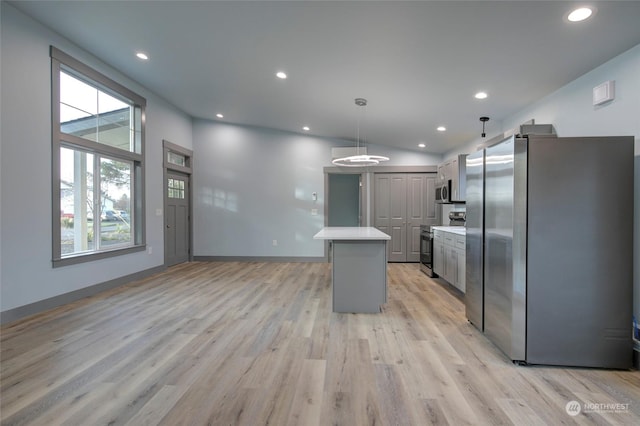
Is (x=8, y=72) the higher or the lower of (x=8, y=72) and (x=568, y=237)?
the higher

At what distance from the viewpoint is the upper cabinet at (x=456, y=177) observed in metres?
5.14

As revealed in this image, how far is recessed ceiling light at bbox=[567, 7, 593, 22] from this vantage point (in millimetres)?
1933

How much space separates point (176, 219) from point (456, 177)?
5604mm

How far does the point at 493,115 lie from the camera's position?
13.7ft

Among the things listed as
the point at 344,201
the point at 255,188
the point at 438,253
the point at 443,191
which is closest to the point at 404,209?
the point at 443,191

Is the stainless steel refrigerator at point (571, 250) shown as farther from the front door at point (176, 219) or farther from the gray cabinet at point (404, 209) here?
the front door at point (176, 219)

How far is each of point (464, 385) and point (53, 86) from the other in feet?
16.9

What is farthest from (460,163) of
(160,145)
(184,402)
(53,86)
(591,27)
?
(53,86)

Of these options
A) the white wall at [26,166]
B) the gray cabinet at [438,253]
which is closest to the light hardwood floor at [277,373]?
the white wall at [26,166]

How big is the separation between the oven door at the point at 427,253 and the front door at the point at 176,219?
5041mm

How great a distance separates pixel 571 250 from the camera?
85.5 inches

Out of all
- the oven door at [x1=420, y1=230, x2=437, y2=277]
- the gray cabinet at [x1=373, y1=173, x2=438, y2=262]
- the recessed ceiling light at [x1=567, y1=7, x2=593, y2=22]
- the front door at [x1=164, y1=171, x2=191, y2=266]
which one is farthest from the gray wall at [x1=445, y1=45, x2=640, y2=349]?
the front door at [x1=164, y1=171, x2=191, y2=266]

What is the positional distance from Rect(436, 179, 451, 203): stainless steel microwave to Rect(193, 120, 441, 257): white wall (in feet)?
3.85

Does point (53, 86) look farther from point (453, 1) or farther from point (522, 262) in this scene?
point (522, 262)
